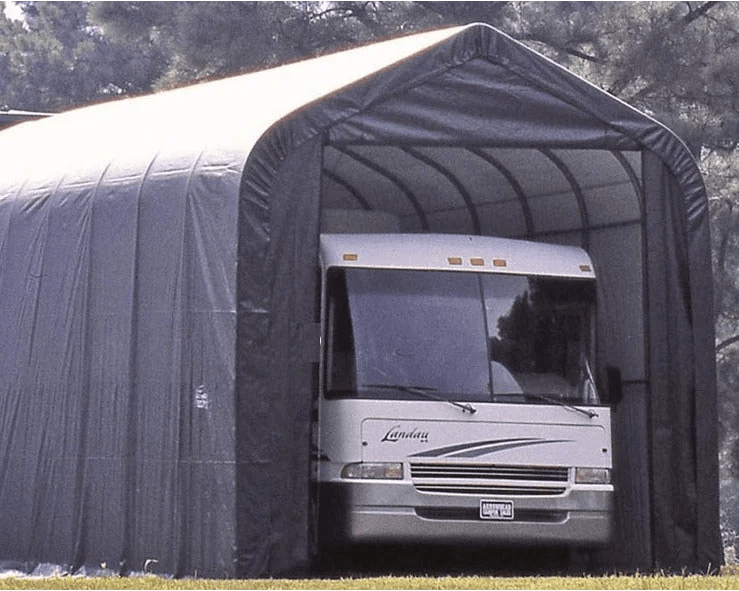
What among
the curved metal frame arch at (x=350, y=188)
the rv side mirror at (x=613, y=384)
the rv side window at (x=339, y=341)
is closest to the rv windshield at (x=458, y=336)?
the rv side window at (x=339, y=341)

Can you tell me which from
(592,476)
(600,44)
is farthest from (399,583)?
(600,44)

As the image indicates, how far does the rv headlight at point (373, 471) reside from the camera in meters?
14.6

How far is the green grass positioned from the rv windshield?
2012 mm

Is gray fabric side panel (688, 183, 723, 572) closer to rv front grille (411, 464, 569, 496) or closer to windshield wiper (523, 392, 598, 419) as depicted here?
windshield wiper (523, 392, 598, 419)

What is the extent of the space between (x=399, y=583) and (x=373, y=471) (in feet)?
6.71

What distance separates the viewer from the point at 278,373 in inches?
560

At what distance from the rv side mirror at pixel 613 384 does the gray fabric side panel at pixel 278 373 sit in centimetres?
286

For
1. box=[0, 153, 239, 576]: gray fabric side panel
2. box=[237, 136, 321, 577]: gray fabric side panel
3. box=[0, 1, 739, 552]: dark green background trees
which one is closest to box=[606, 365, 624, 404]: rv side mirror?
box=[237, 136, 321, 577]: gray fabric side panel

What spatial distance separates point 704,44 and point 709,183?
2815 millimetres

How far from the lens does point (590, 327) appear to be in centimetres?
1587

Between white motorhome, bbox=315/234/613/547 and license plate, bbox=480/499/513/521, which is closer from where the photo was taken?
white motorhome, bbox=315/234/613/547

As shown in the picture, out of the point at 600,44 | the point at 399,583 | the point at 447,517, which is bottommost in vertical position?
the point at 399,583

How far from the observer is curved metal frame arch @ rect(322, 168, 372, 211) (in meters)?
18.5

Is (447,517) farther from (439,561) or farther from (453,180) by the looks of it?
(453,180)
